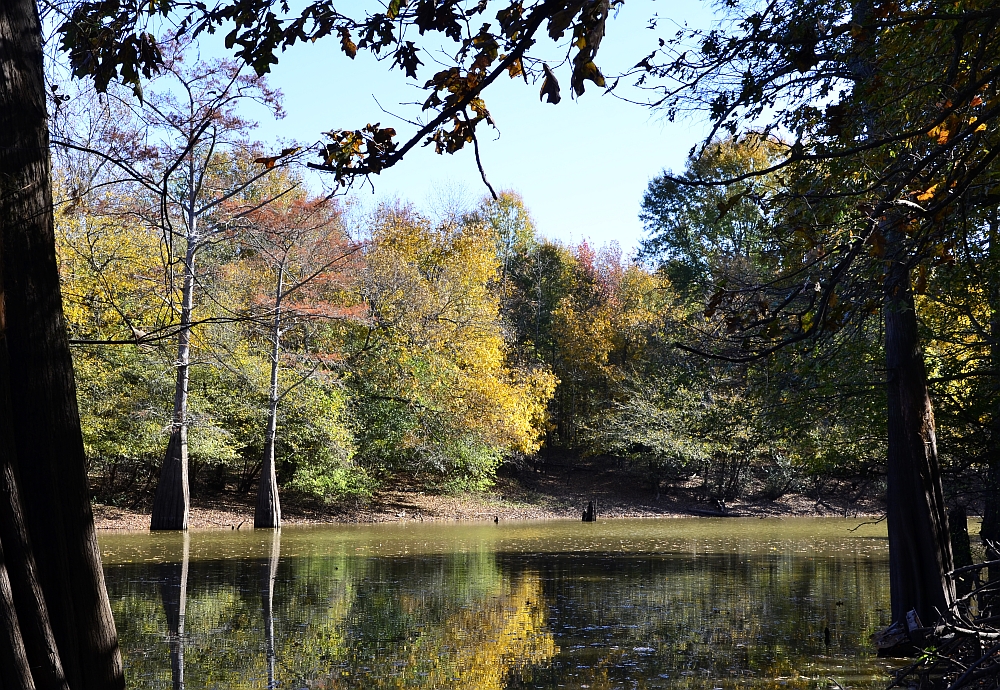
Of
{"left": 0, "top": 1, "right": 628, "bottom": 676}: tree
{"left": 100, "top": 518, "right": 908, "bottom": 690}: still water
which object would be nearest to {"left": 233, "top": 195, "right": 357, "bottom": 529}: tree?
{"left": 100, "top": 518, "right": 908, "bottom": 690}: still water

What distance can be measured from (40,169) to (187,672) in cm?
520

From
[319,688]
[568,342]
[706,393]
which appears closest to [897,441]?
[319,688]

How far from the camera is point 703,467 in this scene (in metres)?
37.6

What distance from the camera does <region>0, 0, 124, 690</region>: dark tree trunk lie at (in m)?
4.82

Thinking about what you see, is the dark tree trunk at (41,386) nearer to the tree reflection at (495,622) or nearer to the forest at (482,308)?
the forest at (482,308)

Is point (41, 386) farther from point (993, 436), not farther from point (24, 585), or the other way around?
point (993, 436)

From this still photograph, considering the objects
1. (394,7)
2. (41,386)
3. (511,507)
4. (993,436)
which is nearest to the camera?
(394,7)

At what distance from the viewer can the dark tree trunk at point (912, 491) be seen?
9688 mm

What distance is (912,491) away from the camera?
9906mm

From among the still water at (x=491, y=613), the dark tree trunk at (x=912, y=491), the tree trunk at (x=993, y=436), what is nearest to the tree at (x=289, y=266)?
the still water at (x=491, y=613)

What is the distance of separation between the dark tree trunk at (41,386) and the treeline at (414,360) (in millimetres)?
6065

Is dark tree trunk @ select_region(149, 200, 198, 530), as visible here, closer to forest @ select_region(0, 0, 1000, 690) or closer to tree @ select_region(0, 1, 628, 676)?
forest @ select_region(0, 0, 1000, 690)

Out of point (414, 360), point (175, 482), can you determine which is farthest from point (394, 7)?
point (414, 360)

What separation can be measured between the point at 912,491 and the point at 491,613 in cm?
535
